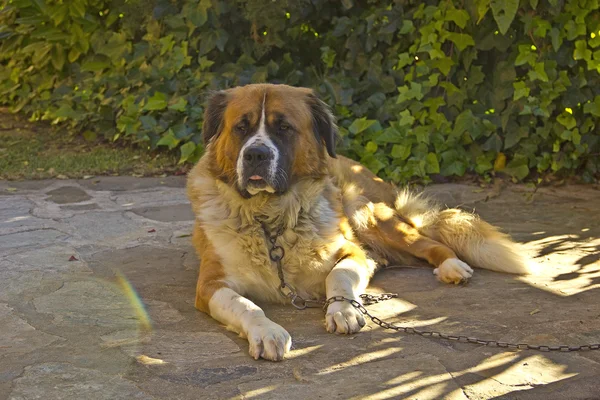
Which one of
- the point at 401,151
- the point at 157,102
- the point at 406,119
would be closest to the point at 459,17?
the point at 406,119

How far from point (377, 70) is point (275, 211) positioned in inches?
124

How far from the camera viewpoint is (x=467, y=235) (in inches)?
179

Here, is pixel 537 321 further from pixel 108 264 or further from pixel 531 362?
pixel 108 264

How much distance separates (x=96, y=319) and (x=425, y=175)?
343 cm

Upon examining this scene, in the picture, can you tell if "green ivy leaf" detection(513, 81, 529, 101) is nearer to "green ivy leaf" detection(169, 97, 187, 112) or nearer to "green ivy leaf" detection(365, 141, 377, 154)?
"green ivy leaf" detection(365, 141, 377, 154)

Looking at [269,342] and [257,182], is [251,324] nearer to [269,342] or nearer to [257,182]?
[269,342]

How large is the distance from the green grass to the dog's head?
2957 millimetres

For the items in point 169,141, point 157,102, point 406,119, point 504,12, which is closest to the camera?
point 504,12

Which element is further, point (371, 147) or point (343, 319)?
point (371, 147)

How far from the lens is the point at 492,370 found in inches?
119

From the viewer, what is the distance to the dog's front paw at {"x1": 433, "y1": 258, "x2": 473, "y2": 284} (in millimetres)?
4152

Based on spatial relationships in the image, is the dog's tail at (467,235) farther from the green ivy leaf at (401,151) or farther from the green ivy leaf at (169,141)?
the green ivy leaf at (169,141)

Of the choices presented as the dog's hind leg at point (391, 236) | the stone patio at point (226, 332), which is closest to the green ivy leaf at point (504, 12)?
the stone patio at point (226, 332)

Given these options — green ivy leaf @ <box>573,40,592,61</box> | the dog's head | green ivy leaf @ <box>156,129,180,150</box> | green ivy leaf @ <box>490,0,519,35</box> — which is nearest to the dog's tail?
the dog's head
